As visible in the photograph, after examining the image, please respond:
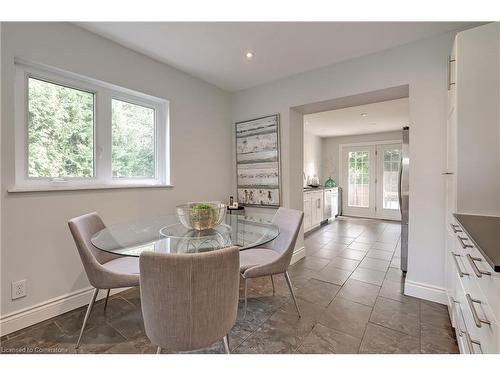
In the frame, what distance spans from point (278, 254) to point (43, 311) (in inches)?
72.5

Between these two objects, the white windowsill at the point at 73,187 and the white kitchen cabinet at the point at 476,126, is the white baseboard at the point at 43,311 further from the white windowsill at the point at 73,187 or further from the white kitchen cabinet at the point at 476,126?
the white kitchen cabinet at the point at 476,126

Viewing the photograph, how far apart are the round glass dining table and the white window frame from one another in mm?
549

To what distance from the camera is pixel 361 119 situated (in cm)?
465

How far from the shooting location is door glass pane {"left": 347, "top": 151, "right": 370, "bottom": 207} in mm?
6141

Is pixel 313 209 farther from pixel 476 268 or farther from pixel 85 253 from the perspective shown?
pixel 85 253

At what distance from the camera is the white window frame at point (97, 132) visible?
1649mm

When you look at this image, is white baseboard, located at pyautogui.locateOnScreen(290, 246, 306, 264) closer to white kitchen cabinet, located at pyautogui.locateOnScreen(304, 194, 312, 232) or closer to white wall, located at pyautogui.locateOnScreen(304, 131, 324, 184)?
white kitchen cabinet, located at pyautogui.locateOnScreen(304, 194, 312, 232)

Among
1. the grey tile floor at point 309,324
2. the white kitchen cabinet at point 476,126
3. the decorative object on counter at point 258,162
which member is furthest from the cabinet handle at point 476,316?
the decorative object on counter at point 258,162

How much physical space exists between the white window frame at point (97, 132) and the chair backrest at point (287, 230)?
4.39 ft

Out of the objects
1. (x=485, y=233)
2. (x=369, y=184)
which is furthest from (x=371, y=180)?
(x=485, y=233)

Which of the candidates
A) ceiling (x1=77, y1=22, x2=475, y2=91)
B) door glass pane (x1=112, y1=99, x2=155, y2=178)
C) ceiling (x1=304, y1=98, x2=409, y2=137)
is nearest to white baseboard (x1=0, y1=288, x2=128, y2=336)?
door glass pane (x1=112, y1=99, x2=155, y2=178)

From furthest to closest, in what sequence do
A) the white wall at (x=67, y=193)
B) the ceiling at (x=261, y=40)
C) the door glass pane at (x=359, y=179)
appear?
1. the door glass pane at (x=359, y=179)
2. the ceiling at (x=261, y=40)
3. the white wall at (x=67, y=193)

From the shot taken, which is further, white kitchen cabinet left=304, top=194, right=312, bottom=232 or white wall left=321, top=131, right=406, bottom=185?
white wall left=321, top=131, right=406, bottom=185

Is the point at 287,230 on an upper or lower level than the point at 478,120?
lower
